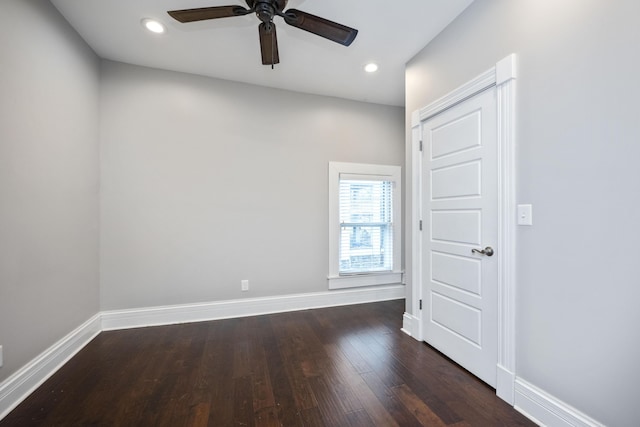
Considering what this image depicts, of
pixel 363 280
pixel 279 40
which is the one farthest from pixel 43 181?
pixel 363 280

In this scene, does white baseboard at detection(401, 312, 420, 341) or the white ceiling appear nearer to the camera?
the white ceiling

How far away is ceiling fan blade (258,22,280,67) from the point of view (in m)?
1.82

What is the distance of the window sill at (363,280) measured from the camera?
349 centimetres

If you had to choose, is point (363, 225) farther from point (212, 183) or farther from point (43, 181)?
point (43, 181)

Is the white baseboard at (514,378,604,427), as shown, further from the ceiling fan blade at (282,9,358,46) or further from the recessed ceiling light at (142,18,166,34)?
the recessed ceiling light at (142,18,166,34)

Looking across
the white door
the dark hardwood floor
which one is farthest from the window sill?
the white door

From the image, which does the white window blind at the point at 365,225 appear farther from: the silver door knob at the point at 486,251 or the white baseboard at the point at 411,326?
the silver door knob at the point at 486,251

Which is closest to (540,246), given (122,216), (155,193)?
(155,193)

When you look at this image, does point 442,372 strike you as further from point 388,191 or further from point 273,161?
point 273,161

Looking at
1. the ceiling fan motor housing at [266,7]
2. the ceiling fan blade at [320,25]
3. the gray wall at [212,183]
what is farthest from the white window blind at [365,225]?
the ceiling fan motor housing at [266,7]

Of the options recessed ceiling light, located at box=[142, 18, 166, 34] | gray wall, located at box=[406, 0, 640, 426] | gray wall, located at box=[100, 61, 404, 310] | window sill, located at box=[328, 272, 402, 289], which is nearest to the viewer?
gray wall, located at box=[406, 0, 640, 426]

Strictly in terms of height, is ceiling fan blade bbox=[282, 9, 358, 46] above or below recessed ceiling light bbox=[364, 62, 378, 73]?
below

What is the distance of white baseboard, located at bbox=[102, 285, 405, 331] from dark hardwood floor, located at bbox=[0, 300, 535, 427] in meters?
0.14

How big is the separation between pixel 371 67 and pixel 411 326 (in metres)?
2.77
